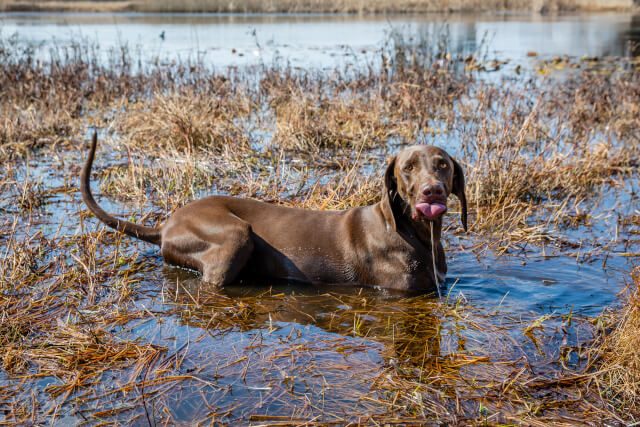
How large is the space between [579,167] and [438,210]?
386 centimetres

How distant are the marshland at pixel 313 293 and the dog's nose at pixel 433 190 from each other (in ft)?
2.72

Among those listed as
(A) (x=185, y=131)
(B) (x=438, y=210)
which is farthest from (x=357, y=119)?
(B) (x=438, y=210)

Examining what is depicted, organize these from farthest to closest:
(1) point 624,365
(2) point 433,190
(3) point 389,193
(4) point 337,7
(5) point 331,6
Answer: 1. (5) point 331,6
2. (4) point 337,7
3. (3) point 389,193
4. (2) point 433,190
5. (1) point 624,365

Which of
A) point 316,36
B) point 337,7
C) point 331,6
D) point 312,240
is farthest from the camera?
point 331,6

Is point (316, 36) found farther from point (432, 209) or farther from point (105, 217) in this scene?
point (432, 209)

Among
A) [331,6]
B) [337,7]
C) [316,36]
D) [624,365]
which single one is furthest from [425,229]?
[331,6]

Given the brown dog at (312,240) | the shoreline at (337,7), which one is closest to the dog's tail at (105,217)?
the brown dog at (312,240)

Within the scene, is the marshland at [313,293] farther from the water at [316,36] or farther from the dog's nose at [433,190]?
the water at [316,36]

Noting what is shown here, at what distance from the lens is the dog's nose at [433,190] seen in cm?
418

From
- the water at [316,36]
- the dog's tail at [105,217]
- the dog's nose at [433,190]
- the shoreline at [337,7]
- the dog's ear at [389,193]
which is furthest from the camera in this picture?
the shoreline at [337,7]

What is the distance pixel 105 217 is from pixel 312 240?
1.65m

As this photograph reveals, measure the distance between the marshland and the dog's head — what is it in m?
0.66

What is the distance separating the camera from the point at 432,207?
4211 mm

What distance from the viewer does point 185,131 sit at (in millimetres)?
8445
